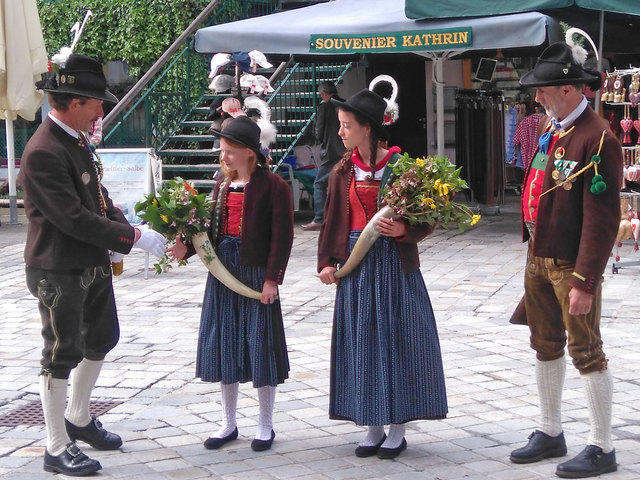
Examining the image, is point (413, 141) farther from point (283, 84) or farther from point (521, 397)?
point (521, 397)

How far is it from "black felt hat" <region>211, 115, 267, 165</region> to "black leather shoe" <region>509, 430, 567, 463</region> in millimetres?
1864

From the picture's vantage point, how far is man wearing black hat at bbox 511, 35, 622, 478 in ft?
14.7

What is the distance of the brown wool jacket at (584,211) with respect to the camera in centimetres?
447

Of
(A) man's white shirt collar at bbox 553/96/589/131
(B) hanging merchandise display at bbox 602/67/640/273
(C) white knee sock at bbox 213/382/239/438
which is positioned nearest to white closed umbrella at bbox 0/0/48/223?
(B) hanging merchandise display at bbox 602/67/640/273

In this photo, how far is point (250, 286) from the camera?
514cm

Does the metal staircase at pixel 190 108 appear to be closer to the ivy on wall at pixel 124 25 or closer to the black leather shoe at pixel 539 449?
the ivy on wall at pixel 124 25

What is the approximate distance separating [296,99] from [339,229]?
9917 mm

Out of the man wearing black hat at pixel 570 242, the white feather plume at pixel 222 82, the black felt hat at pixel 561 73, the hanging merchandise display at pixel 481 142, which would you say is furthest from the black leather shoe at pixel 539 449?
the hanging merchandise display at pixel 481 142

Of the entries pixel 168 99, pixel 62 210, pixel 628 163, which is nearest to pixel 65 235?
pixel 62 210

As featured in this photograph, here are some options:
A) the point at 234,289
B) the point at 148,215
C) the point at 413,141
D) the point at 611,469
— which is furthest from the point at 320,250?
the point at 413,141

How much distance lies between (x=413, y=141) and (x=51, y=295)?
12211 millimetres

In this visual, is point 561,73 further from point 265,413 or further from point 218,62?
point 218,62

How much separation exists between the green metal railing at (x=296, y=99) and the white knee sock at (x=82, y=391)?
8.91 meters

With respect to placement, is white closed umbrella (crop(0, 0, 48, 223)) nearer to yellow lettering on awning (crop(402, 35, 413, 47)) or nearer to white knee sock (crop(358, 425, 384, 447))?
yellow lettering on awning (crop(402, 35, 413, 47))
